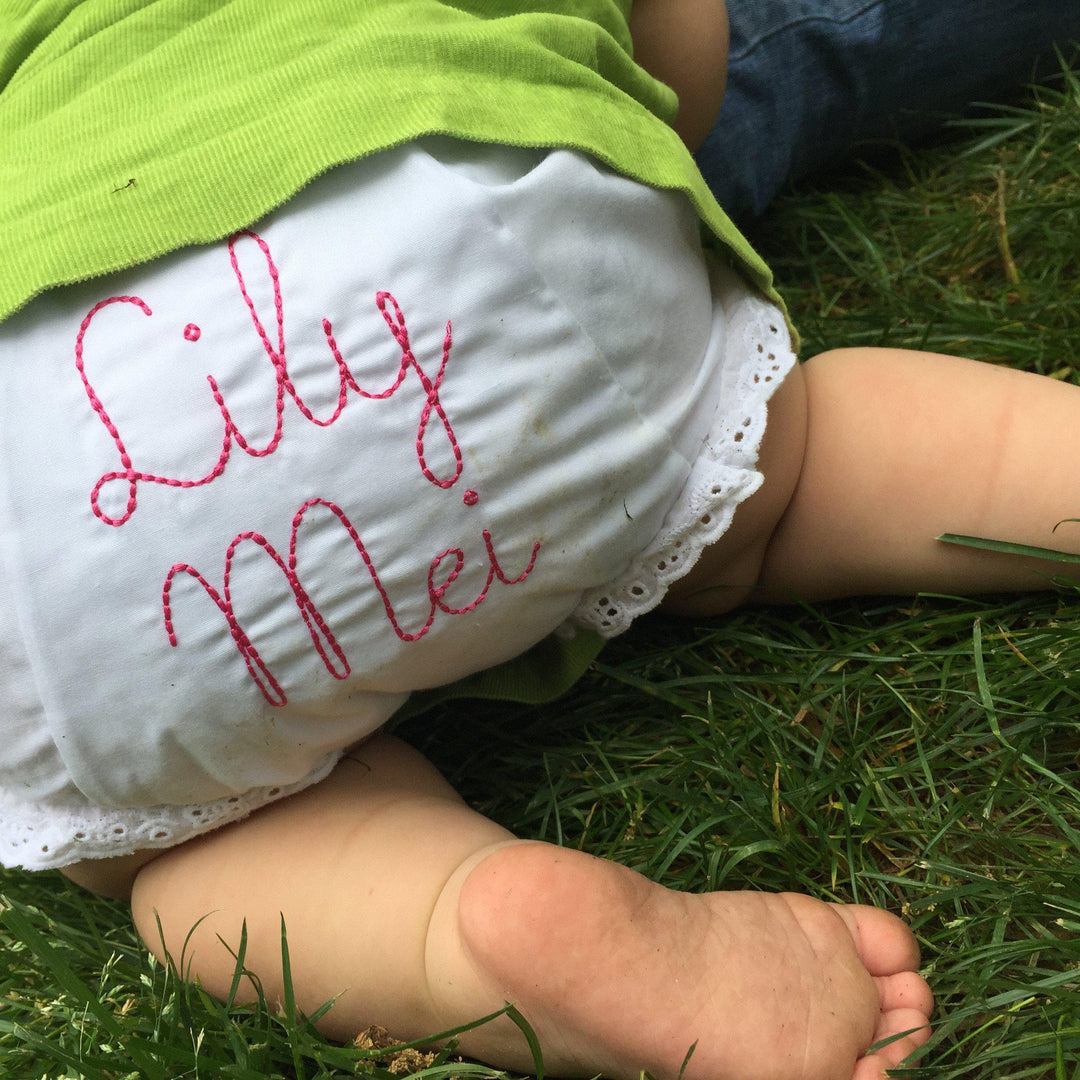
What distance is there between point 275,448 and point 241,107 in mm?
263

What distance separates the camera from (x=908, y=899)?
0.90 meters

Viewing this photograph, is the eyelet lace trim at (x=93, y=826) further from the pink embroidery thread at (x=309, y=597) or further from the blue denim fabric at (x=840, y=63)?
the blue denim fabric at (x=840, y=63)

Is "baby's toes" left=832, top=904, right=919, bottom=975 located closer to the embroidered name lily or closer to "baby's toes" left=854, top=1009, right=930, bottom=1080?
"baby's toes" left=854, top=1009, right=930, bottom=1080

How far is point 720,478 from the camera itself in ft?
3.02

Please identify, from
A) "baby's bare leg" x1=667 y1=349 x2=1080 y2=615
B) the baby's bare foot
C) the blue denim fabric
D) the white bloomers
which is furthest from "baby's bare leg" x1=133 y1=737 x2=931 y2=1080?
the blue denim fabric

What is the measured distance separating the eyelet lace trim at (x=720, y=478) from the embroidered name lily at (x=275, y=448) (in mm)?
215

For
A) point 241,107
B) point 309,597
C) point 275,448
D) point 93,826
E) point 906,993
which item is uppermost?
point 241,107

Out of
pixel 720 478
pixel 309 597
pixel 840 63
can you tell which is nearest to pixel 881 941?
pixel 720 478

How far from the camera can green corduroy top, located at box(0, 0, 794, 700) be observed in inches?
30.2

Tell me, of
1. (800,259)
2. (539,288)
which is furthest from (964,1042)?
(800,259)

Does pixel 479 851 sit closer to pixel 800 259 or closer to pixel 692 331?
pixel 692 331

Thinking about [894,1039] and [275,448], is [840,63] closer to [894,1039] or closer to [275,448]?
Result: [275,448]

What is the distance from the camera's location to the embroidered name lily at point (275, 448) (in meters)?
0.75

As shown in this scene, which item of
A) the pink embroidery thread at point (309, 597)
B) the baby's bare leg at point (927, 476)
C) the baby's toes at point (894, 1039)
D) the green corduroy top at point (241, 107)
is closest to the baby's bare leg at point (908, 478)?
the baby's bare leg at point (927, 476)
